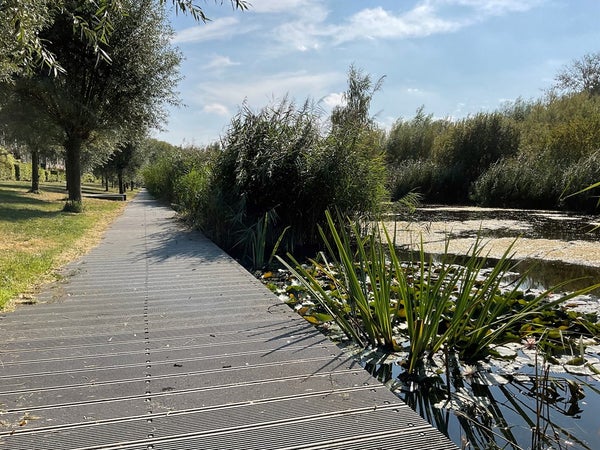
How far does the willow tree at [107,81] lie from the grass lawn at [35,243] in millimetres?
2138

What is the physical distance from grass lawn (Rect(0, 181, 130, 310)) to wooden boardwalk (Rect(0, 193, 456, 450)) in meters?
0.51

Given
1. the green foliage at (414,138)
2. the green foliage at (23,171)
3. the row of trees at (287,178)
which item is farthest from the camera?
the green foliage at (23,171)

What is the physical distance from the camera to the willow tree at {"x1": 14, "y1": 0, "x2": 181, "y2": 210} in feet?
38.5

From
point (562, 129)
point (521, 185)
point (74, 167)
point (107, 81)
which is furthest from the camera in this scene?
point (562, 129)

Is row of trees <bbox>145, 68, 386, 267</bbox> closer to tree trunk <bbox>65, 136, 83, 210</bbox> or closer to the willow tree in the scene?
the willow tree

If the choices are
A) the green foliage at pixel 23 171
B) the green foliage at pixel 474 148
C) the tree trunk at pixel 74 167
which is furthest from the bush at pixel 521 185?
A: the green foliage at pixel 23 171

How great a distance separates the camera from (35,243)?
704 centimetres

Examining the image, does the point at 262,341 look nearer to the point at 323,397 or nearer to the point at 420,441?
the point at 323,397

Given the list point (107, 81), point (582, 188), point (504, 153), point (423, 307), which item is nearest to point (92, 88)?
point (107, 81)

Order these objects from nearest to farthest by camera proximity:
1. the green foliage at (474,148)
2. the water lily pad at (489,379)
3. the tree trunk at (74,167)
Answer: the water lily pad at (489,379)
the tree trunk at (74,167)
the green foliage at (474,148)

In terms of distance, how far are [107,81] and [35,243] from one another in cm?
702

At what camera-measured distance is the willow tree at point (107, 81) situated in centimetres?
1174

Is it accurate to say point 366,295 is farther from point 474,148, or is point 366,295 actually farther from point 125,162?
point 125,162

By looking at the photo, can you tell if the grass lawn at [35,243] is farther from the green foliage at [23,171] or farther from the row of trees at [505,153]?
the green foliage at [23,171]
